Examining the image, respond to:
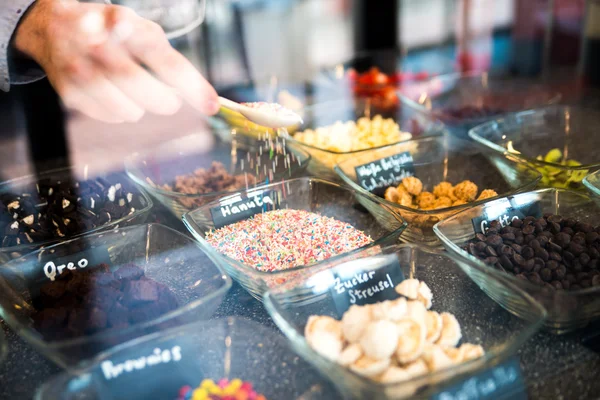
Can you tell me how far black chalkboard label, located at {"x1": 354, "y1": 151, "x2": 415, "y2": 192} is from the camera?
148 centimetres

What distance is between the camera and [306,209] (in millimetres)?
1466

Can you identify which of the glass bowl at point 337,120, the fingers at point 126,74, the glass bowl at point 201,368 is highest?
the fingers at point 126,74

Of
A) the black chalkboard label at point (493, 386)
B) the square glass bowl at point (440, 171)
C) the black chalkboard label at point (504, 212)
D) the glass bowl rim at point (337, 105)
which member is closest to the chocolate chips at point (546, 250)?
the black chalkboard label at point (504, 212)

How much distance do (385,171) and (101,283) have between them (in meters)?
0.80

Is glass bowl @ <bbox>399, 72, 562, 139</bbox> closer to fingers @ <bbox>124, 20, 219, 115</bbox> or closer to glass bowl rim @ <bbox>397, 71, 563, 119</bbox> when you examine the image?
glass bowl rim @ <bbox>397, 71, 563, 119</bbox>

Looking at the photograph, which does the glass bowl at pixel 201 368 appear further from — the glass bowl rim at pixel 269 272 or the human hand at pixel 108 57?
the human hand at pixel 108 57

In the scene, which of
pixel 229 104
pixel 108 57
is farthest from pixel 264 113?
pixel 108 57

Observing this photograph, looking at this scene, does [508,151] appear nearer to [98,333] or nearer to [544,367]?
[544,367]

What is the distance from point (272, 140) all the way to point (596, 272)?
937mm

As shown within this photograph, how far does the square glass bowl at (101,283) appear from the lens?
938 millimetres

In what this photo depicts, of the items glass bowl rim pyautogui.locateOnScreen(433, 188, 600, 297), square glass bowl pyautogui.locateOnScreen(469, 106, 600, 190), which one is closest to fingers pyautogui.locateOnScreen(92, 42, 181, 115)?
glass bowl rim pyautogui.locateOnScreen(433, 188, 600, 297)

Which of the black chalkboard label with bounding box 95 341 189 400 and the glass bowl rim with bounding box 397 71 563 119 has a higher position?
the glass bowl rim with bounding box 397 71 563 119

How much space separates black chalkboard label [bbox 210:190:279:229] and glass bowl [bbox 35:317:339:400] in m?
0.35

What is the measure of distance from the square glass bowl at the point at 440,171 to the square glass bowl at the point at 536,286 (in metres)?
0.05
